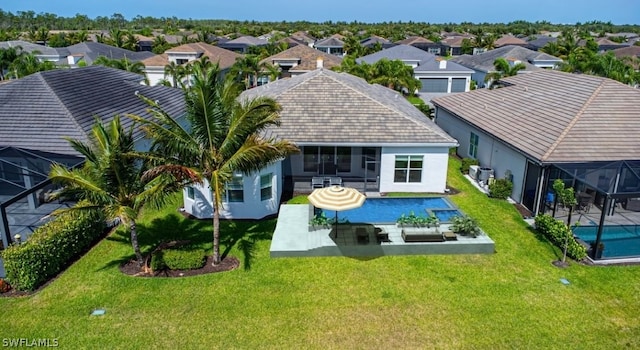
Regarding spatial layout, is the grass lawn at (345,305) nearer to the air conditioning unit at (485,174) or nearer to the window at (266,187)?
the window at (266,187)

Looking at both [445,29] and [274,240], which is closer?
[274,240]

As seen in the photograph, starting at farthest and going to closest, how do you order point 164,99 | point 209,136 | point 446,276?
point 164,99 → point 446,276 → point 209,136

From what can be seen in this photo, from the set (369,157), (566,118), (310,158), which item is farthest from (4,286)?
(566,118)

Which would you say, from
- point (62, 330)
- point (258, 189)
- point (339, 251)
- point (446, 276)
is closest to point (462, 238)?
point (446, 276)

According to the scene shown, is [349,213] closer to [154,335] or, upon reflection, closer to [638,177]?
[154,335]

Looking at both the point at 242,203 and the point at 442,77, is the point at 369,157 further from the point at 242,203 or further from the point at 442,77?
the point at 442,77

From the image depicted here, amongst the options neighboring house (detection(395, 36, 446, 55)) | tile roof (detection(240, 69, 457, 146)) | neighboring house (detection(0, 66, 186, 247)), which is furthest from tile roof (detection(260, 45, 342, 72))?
neighboring house (detection(395, 36, 446, 55))

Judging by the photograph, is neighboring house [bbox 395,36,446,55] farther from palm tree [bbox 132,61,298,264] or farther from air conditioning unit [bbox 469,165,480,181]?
palm tree [bbox 132,61,298,264]
